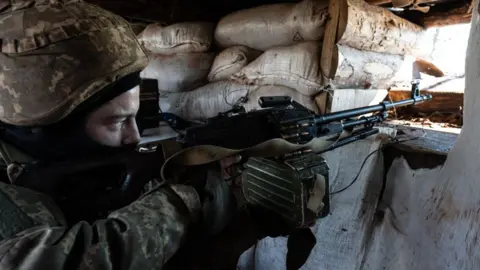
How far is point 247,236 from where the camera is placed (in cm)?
76

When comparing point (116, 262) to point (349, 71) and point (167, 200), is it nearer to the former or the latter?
point (167, 200)

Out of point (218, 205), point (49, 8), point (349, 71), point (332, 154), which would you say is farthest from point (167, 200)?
point (349, 71)

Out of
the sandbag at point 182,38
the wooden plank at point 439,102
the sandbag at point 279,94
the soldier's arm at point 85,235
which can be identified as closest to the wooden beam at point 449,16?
the wooden plank at point 439,102

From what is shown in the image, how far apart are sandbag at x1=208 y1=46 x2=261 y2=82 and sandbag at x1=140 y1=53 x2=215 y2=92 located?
0.20 meters

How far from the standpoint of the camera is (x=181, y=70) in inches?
88.3

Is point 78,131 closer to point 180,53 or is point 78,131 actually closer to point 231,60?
point 231,60

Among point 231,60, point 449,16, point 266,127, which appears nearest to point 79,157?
point 266,127

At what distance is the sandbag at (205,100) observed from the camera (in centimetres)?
179

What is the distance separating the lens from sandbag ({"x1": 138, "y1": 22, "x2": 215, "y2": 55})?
210 cm

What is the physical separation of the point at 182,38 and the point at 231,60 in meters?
0.47

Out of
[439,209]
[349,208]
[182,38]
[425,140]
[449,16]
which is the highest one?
[449,16]

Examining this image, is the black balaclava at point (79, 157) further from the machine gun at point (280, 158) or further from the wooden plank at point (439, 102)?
the wooden plank at point (439, 102)

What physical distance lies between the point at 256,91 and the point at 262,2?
2.62 ft

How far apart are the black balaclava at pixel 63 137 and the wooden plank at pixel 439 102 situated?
5.44 ft
